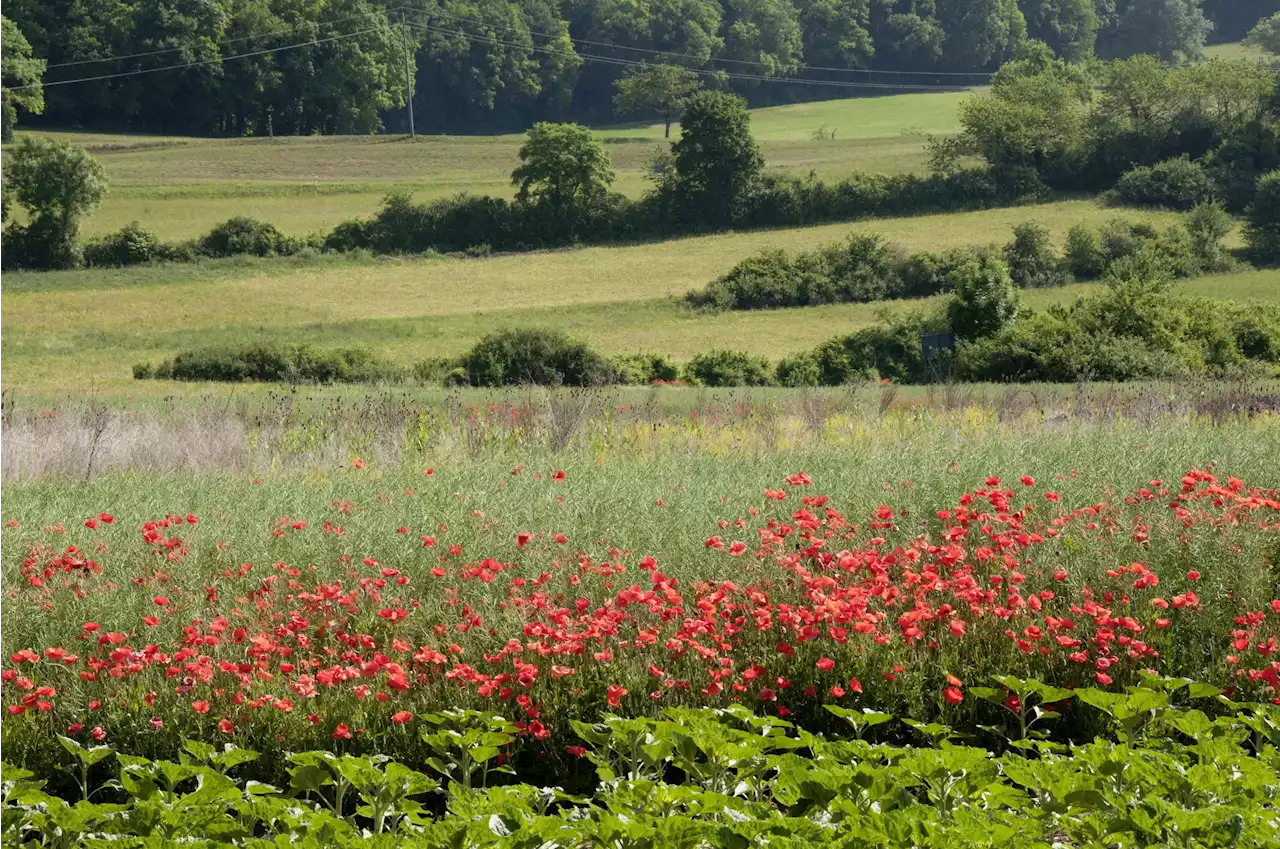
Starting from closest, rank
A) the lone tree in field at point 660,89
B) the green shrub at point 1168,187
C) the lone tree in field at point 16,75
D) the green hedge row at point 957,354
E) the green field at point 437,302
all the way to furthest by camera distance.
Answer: the green hedge row at point 957,354, the green field at point 437,302, the green shrub at point 1168,187, the lone tree in field at point 16,75, the lone tree in field at point 660,89

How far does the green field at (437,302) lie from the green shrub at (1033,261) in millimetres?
1877

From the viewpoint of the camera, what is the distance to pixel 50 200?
60906mm

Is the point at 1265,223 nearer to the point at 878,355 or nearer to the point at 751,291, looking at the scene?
the point at 751,291

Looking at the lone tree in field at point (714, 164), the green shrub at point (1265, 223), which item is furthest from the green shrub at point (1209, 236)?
the lone tree in field at point (714, 164)

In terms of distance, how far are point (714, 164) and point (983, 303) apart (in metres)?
40.4

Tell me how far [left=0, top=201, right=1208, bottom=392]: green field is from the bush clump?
1.61 m

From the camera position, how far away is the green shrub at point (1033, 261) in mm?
57656

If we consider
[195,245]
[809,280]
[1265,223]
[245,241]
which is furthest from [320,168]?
[1265,223]

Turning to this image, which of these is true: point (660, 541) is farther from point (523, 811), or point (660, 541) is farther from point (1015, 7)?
point (1015, 7)

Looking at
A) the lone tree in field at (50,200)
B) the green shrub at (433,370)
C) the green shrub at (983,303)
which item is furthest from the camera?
the lone tree in field at (50,200)

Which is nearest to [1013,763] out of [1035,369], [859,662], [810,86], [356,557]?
[859,662]

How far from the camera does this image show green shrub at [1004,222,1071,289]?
5766 centimetres

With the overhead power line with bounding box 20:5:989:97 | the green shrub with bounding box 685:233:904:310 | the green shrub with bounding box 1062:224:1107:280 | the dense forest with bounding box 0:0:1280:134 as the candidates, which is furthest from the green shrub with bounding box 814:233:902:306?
the dense forest with bounding box 0:0:1280:134

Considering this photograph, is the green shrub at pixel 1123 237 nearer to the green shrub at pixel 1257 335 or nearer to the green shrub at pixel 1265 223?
the green shrub at pixel 1265 223
